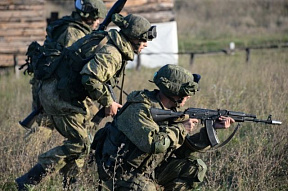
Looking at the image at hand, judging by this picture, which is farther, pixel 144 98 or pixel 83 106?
pixel 83 106

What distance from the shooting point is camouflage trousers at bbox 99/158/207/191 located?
5383 millimetres

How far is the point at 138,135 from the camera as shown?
17.1 feet

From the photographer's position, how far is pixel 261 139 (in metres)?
7.29

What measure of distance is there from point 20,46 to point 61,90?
35.0 ft

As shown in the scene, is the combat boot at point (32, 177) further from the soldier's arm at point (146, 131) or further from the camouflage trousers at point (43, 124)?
the soldier's arm at point (146, 131)

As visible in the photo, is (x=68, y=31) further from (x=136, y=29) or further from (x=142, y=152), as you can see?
(x=142, y=152)

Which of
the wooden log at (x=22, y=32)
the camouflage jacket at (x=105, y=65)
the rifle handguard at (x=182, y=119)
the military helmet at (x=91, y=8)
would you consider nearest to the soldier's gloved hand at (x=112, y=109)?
the camouflage jacket at (x=105, y=65)

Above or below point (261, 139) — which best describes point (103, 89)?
above

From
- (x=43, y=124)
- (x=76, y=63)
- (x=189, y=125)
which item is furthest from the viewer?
(x=43, y=124)

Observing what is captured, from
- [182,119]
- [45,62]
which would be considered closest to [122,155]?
[182,119]

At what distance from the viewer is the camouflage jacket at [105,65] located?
19.2ft

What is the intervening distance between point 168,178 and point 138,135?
0.75 m

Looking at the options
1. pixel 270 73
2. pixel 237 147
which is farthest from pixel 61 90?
pixel 270 73

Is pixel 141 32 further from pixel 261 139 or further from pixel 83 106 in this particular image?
pixel 261 139
